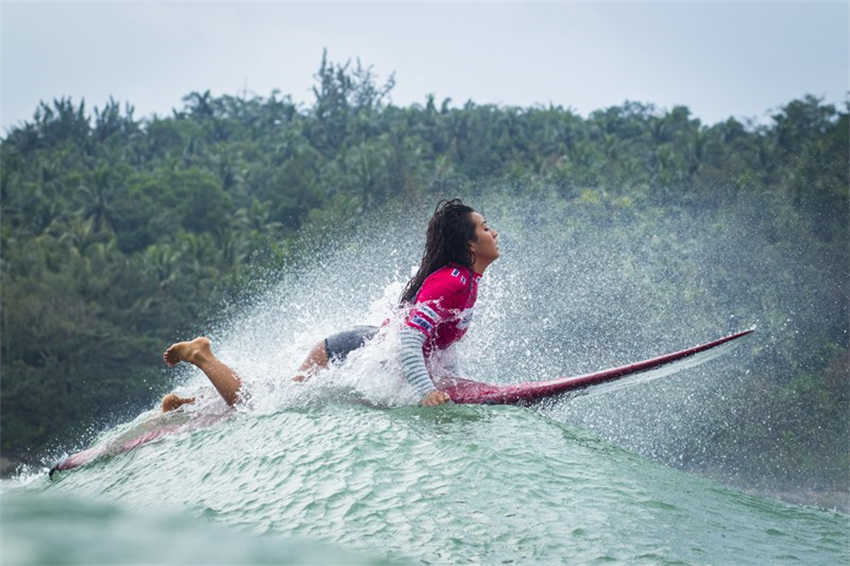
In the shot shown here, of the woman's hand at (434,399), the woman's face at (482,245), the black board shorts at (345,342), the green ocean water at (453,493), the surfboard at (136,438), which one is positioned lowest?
the surfboard at (136,438)

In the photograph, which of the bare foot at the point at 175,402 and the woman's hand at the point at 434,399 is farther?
the bare foot at the point at 175,402

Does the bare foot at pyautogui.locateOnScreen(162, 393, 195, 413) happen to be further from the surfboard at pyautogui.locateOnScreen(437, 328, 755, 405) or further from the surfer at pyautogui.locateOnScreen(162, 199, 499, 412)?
the surfboard at pyautogui.locateOnScreen(437, 328, 755, 405)

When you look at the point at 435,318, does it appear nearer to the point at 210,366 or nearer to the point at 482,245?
the point at 482,245

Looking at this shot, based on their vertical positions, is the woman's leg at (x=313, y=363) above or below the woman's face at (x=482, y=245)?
below

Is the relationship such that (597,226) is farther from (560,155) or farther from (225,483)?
(225,483)

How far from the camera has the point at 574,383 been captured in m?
4.59

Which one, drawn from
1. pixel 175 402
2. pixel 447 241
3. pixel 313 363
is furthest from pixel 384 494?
pixel 175 402

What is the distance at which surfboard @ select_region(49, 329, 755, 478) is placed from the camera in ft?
14.7

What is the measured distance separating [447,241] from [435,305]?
14.4 inches

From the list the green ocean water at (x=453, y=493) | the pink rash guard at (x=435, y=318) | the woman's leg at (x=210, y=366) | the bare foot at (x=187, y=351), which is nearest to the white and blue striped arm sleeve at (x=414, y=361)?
the pink rash guard at (x=435, y=318)

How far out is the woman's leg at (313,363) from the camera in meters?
4.61

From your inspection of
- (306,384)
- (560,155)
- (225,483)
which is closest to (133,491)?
(225,483)

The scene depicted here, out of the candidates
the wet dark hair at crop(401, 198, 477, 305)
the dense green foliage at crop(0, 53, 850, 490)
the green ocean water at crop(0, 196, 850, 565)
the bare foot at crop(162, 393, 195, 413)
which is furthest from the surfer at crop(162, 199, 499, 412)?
the dense green foliage at crop(0, 53, 850, 490)

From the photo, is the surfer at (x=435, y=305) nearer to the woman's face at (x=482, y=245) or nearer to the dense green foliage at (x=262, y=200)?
the woman's face at (x=482, y=245)
